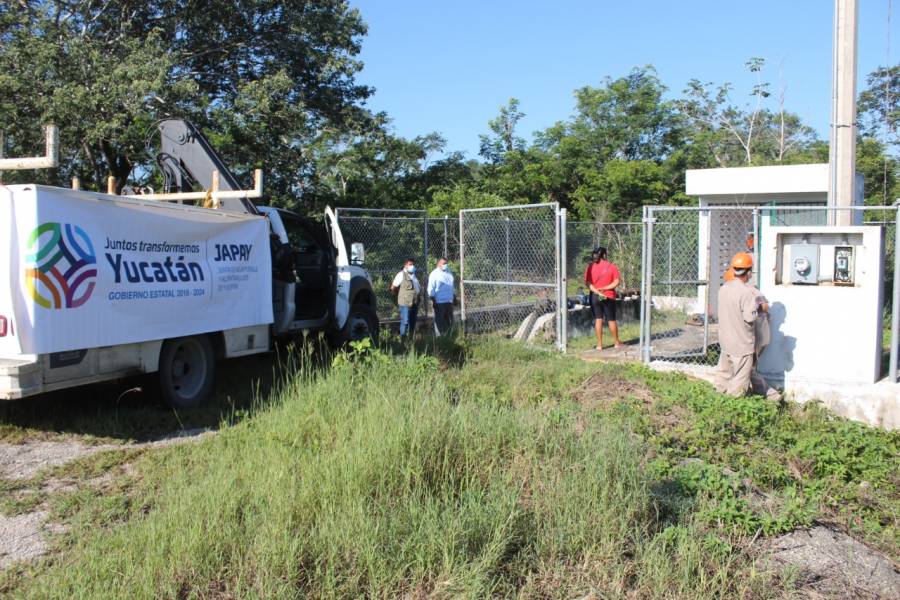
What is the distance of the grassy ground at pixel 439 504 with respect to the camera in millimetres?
3617

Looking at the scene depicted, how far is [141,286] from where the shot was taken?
6.74 meters

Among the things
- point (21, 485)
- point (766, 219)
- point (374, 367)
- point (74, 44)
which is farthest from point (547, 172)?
point (21, 485)

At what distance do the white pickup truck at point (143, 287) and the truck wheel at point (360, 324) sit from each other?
0.48 meters

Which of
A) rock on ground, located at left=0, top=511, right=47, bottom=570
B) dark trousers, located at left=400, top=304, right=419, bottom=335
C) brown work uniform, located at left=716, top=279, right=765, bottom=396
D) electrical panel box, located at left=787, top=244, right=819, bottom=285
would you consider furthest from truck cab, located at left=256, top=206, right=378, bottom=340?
electrical panel box, located at left=787, top=244, right=819, bottom=285

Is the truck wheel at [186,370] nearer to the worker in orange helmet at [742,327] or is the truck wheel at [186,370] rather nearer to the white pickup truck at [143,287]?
the white pickup truck at [143,287]

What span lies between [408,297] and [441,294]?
61 cm

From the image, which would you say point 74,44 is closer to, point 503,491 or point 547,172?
point 503,491

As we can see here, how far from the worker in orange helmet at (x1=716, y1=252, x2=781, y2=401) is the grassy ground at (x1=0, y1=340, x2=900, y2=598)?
44.1 inches

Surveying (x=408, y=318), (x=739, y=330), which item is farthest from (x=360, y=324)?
(x=739, y=330)

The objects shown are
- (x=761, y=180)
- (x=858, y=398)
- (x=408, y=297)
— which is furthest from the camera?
(x=761, y=180)

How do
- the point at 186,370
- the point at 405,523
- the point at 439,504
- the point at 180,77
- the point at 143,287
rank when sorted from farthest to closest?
1. the point at 180,77
2. the point at 186,370
3. the point at 143,287
4. the point at 439,504
5. the point at 405,523

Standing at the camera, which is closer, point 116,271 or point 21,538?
point 21,538

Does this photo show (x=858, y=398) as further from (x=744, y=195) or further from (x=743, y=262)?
(x=744, y=195)

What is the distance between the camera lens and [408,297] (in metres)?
12.5
